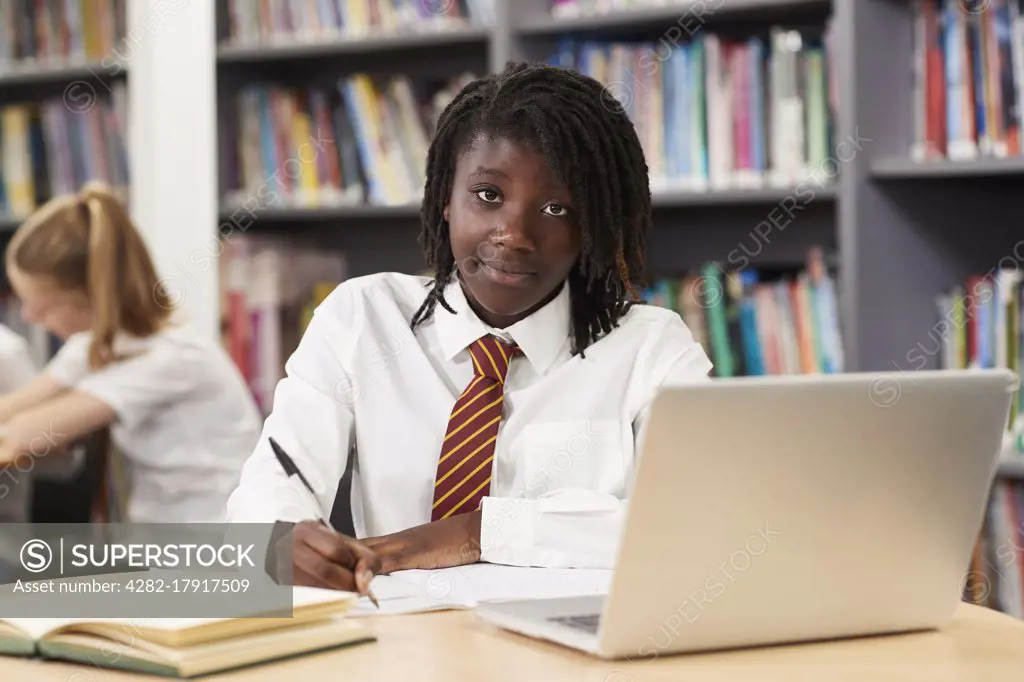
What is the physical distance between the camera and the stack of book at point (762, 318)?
243 cm

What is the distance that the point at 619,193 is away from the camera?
148 cm

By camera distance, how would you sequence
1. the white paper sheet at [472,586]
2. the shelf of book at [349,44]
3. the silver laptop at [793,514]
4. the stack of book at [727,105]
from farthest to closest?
the shelf of book at [349,44]
the stack of book at [727,105]
the white paper sheet at [472,586]
the silver laptop at [793,514]

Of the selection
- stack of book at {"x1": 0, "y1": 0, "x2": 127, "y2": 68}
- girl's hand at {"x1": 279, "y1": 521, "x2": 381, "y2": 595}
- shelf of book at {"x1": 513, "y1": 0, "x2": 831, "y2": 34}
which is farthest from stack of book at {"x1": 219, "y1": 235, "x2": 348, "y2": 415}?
girl's hand at {"x1": 279, "y1": 521, "x2": 381, "y2": 595}

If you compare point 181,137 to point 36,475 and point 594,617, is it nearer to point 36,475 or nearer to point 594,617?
point 36,475

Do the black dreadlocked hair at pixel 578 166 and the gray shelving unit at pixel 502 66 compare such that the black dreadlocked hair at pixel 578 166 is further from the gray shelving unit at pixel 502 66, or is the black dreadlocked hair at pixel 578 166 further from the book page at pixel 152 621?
the gray shelving unit at pixel 502 66

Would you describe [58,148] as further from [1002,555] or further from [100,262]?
[1002,555]

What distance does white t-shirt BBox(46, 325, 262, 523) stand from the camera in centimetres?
247

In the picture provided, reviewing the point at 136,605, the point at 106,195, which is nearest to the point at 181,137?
the point at 106,195

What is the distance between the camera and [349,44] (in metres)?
2.89

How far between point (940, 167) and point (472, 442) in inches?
46.7

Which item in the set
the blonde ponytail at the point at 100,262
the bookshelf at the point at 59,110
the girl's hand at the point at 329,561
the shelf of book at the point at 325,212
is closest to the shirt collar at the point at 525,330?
the girl's hand at the point at 329,561

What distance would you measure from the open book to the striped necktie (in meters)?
0.44

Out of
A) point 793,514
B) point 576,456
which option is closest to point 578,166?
point 576,456

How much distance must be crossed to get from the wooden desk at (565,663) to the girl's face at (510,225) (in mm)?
487
